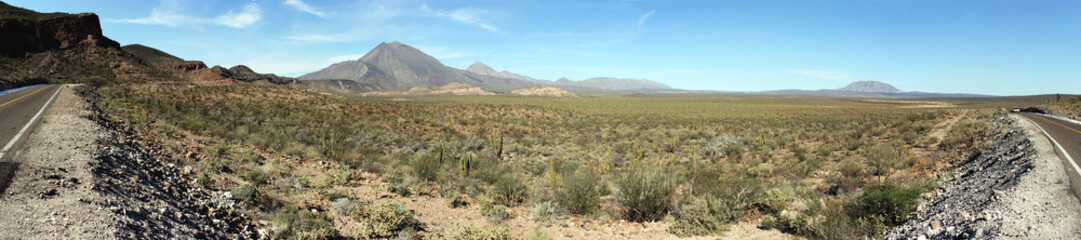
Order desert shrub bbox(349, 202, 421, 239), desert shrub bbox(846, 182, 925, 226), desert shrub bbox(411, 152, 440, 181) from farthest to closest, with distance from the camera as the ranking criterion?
desert shrub bbox(411, 152, 440, 181)
desert shrub bbox(846, 182, 925, 226)
desert shrub bbox(349, 202, 421, 239)

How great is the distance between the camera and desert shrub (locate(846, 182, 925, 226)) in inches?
259

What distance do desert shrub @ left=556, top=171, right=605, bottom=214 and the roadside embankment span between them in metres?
4.75

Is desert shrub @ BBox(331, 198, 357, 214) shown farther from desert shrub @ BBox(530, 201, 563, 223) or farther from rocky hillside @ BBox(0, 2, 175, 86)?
rocky hillside @ BBox(0, 2, 175, 86)

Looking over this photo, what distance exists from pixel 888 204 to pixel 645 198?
393 centimetres

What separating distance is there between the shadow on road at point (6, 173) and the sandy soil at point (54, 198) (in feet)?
0.16

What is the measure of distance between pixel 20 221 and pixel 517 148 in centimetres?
1523

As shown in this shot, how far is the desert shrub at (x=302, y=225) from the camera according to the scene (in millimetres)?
5453

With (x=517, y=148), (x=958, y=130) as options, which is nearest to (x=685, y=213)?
(x=517, y=148)

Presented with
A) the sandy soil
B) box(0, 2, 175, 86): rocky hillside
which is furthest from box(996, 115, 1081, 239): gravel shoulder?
box(0, 2, 175, 86): rocky hillside

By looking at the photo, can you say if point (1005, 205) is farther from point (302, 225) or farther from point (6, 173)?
point (6, 173)

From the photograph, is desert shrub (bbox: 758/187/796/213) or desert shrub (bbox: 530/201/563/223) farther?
desert shrub (bbox: 758/187/796/213)

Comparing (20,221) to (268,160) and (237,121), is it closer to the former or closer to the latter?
(268,160)

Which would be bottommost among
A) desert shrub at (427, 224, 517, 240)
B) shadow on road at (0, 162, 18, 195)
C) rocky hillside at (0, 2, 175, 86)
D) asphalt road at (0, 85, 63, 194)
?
desert shrub at (427, 224, 517, 240)

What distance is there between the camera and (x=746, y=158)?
Result: 15.9 meters
